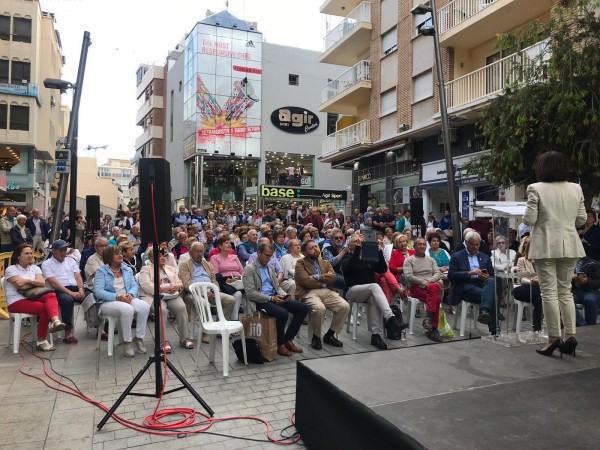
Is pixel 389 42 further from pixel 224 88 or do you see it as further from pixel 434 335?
pixel 224 88

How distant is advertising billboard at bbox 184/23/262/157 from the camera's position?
3459 centimetres

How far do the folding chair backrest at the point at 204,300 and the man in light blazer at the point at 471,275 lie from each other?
3.43 m

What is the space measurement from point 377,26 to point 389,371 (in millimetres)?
19783

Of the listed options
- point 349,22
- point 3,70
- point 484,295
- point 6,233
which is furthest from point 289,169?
point 484,295

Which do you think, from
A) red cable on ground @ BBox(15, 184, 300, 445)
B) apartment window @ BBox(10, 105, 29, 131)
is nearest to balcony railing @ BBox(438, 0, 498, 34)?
red cable on ground @ BBox(15, 184, 300, 445)

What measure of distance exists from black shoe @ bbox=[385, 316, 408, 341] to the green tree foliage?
4.72 meters

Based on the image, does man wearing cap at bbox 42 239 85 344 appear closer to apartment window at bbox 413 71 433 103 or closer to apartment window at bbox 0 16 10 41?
apartment window at bbox 413 71 433 103

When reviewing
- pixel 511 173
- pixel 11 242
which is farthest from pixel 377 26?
pixel 11 242

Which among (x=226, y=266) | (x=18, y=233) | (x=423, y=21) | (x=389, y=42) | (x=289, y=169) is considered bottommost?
(x=226, y=266)

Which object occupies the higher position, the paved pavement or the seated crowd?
the seated crowd

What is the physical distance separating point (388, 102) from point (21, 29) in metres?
25.8

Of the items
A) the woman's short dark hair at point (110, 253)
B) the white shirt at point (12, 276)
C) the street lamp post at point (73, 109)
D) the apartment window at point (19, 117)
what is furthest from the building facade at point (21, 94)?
the woman's short dark hair at point (110, 253)

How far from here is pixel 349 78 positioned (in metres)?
22.4

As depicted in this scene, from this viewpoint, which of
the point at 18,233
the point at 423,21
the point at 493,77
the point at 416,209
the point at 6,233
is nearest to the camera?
the point at 18,233
